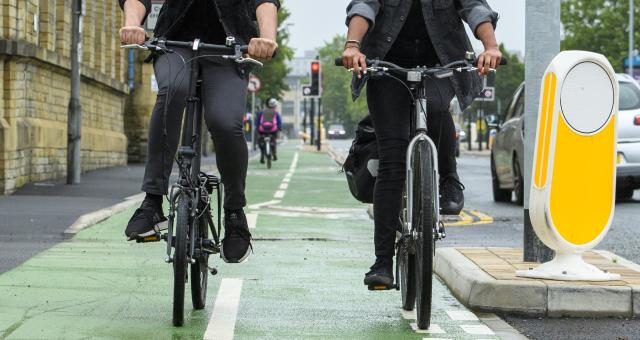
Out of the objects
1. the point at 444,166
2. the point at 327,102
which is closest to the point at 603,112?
the point at 444,166

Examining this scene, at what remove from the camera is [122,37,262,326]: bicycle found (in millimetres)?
5883

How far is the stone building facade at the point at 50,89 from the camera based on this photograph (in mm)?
17859

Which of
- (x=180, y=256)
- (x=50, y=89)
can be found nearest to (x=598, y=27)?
(x=50, y=89)

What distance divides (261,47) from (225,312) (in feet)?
4.63

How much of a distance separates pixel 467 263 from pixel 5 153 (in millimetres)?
10509

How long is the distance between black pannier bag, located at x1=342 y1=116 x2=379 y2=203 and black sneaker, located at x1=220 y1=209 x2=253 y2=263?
26.0 inches

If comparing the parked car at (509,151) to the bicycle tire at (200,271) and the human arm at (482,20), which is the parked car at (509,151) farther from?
the bicycle tire at (200,271)

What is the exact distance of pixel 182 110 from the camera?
614cm

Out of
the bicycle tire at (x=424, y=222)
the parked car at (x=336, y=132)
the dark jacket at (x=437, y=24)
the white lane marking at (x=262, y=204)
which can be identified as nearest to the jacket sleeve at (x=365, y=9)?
the dark jacket at (x=437, y=24)

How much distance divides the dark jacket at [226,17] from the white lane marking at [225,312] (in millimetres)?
1312

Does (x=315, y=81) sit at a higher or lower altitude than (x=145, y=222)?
higher

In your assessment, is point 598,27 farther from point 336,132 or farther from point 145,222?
point 145,222

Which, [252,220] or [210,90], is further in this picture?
[252,220]

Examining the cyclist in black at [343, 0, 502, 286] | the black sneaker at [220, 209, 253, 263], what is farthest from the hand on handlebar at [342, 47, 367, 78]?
the black sneaker at [220, 209, 253, 263]
